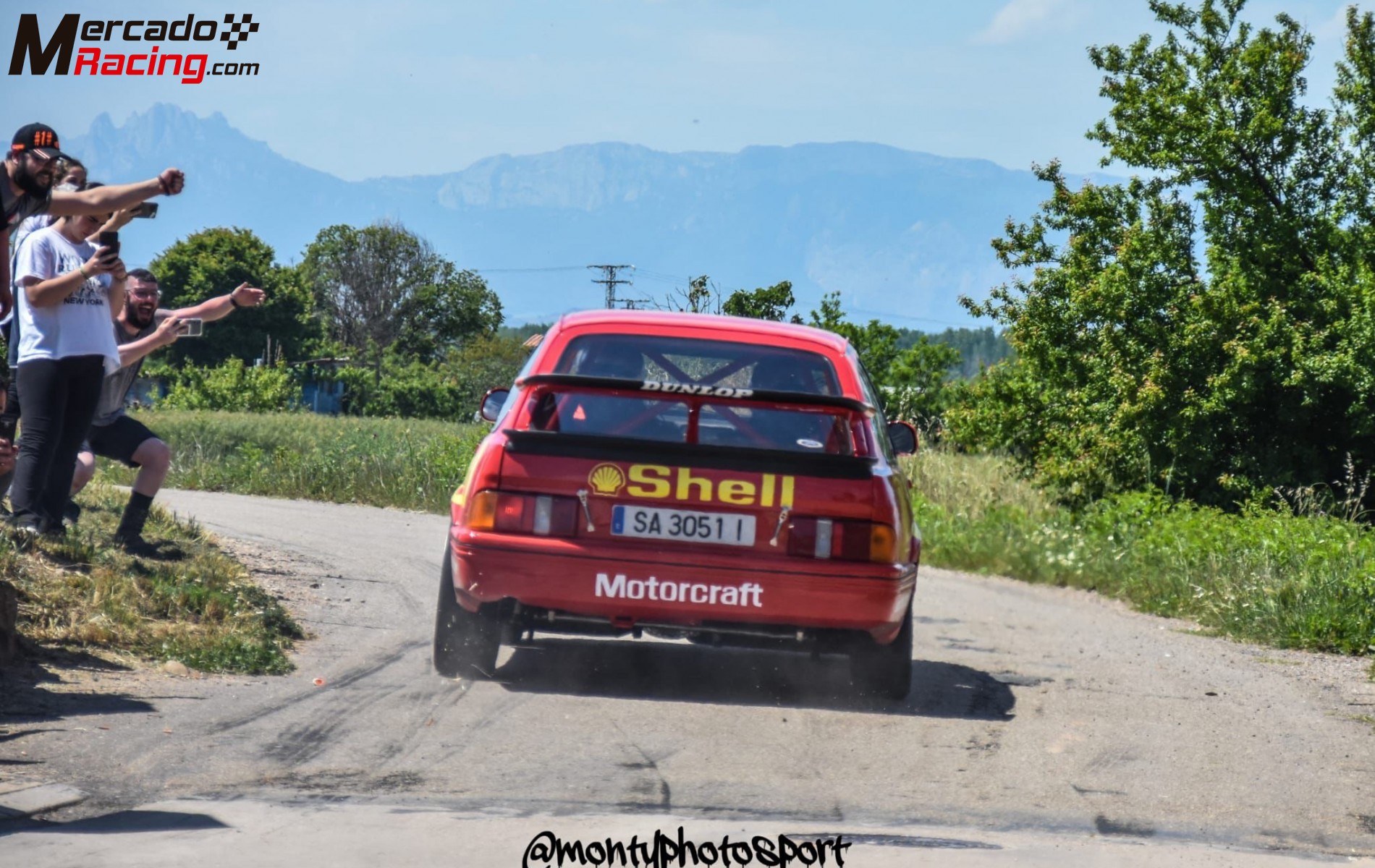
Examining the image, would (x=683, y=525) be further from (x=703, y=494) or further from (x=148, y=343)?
(x=148, y=343)

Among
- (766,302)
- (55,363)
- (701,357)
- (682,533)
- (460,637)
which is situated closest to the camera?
(682,533)

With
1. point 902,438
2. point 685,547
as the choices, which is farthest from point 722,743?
point 902,438

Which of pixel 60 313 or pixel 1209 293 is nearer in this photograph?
pixel 60 313

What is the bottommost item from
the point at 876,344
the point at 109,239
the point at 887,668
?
the point at 887,668

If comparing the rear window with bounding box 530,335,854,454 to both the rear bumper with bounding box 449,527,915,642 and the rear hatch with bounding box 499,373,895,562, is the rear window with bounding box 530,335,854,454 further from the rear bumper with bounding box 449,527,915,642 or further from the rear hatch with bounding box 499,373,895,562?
the rear bumper with bounding box 449,527,915,642

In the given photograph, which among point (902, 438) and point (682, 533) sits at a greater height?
point (902, 438)

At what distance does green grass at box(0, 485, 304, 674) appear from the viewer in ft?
24.1

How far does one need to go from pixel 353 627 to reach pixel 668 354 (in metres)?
2.66

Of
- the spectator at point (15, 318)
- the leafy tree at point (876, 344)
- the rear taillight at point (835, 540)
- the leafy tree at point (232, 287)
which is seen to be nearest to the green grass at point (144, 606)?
the spectator at point (15, 318)

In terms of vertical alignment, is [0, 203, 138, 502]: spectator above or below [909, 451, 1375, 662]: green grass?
above

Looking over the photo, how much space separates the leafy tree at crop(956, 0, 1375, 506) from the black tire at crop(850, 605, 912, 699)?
13380mm

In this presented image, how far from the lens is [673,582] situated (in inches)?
266

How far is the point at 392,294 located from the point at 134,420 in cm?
10615

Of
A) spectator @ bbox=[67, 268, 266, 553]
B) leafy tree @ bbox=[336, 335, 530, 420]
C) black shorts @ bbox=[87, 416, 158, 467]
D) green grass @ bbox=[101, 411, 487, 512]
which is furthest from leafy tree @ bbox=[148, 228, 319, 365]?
black shorts @ bbox=[87, 416, 158, 467]
